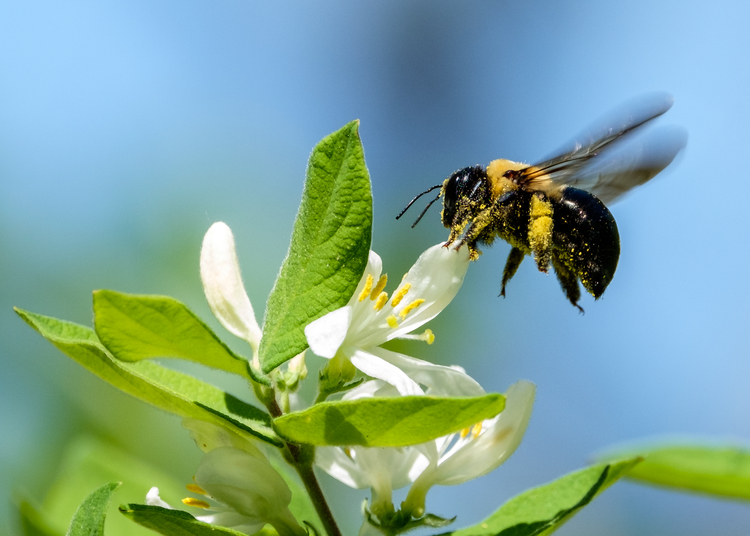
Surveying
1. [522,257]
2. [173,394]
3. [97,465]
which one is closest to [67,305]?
[97,465]

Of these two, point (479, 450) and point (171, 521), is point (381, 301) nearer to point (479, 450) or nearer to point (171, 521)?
point (479, 450)

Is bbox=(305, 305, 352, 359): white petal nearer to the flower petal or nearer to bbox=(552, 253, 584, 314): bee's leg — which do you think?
the flower petal

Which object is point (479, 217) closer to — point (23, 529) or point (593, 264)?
point (593, 264)

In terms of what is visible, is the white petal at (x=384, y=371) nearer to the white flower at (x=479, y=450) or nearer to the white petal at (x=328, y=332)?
the white petal at (x=328, y=332)

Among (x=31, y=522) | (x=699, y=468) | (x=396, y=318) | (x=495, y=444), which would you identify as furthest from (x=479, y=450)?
(x=31, y=522)

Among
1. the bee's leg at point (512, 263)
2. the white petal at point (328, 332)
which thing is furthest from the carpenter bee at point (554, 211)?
the white petal at point (328, 332)
